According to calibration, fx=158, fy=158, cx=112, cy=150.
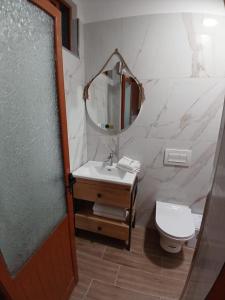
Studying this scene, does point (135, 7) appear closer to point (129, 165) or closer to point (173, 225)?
point (129, 165)

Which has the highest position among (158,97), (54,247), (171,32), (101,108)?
(171,32)

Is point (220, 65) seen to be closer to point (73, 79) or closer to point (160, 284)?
point (73, 79)

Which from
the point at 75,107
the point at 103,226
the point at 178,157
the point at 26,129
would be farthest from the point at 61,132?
the point at 178,157

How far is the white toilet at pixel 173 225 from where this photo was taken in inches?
55.7

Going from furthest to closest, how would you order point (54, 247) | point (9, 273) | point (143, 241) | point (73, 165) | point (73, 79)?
point (143, 241) < point (73, 165) < point (73, 79) < point (54, 247) < point (9, 273)

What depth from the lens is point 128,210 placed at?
160cm

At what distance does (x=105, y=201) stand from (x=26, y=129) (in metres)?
1.07

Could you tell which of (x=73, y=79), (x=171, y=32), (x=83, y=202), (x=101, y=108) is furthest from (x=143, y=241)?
(x=171, y=32)

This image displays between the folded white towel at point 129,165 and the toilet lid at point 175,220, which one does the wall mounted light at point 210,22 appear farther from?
the toilet lid at point 175,220

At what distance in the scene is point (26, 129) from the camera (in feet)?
2.44

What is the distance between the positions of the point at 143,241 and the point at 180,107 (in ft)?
5.04

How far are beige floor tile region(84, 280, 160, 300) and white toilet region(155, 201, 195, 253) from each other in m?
0.46

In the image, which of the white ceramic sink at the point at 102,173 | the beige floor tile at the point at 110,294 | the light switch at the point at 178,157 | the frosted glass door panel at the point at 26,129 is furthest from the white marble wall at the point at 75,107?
the beige floor tile at the point at 110,294

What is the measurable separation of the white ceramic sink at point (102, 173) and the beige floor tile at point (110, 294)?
892mm
